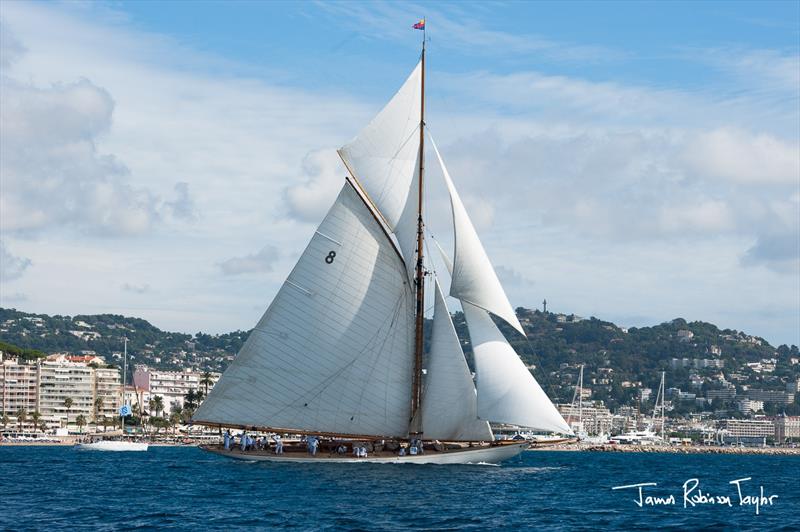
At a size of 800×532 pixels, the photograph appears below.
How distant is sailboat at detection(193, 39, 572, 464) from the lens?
6194cm

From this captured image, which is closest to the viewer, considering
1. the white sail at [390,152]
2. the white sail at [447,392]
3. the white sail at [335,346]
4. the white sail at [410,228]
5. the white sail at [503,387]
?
the white sail at [503,387]

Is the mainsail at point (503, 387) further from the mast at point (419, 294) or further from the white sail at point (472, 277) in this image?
the mast at point (419, 294)

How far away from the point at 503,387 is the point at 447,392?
10.7ft

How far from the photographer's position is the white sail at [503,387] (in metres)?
61.5

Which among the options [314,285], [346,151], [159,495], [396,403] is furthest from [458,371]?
[159,495]

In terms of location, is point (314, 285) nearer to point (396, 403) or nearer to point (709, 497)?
point (396, 403)

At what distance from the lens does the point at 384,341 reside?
2552 inches

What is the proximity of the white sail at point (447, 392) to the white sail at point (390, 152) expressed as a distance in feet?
15.0

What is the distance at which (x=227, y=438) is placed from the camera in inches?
2815

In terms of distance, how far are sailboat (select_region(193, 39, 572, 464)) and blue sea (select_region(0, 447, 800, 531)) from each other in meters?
2.37

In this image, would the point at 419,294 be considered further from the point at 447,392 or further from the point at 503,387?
the point at 503,387

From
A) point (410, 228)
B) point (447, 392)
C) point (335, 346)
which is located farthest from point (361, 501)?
point (410, 228)

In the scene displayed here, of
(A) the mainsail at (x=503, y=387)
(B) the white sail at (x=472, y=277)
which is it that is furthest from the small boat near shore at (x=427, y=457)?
(B) the white sail at (x=472, y=277)

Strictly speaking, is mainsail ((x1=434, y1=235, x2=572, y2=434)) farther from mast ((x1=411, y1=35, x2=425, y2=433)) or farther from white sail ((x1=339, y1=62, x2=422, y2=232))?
white sail ((x1=339, y1=62, x2=422, y2=232))
